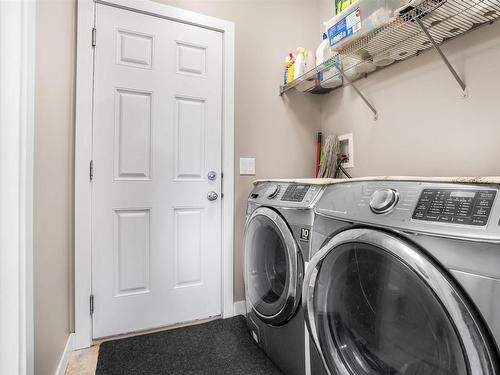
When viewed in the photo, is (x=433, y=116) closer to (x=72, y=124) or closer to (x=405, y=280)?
(x=405, y=280)

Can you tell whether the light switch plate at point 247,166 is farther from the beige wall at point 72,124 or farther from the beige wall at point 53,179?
the beige wall at point 53,179

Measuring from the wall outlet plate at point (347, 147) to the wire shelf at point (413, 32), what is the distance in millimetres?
410

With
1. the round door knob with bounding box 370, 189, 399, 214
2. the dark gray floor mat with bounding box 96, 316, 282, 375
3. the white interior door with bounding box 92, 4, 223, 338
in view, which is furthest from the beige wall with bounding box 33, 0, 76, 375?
the round door knob with bounding box 370, 189, 399, 214

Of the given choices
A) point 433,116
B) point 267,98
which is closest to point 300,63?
point 267,98

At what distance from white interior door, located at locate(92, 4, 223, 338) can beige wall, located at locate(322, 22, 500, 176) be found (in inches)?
39.2

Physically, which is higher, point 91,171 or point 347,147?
point 347,147

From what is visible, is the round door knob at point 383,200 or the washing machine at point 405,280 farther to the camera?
the round door knob at point 383,200

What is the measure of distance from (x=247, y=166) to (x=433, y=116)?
1.13 m

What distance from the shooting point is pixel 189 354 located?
1.49 metres

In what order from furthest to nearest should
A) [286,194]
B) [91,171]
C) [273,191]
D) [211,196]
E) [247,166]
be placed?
1. [247,166]
2. [211,196]
3. [91,171]
4. [273,191]
5. [286,194]

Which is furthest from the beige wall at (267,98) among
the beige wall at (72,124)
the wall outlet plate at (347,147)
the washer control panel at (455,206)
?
the washer control panel at (455,206)

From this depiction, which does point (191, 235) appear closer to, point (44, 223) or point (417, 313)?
point (44, 223)

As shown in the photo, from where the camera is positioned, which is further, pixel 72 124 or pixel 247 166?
pixel 247 166

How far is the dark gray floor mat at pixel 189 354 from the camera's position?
1.37 metres
